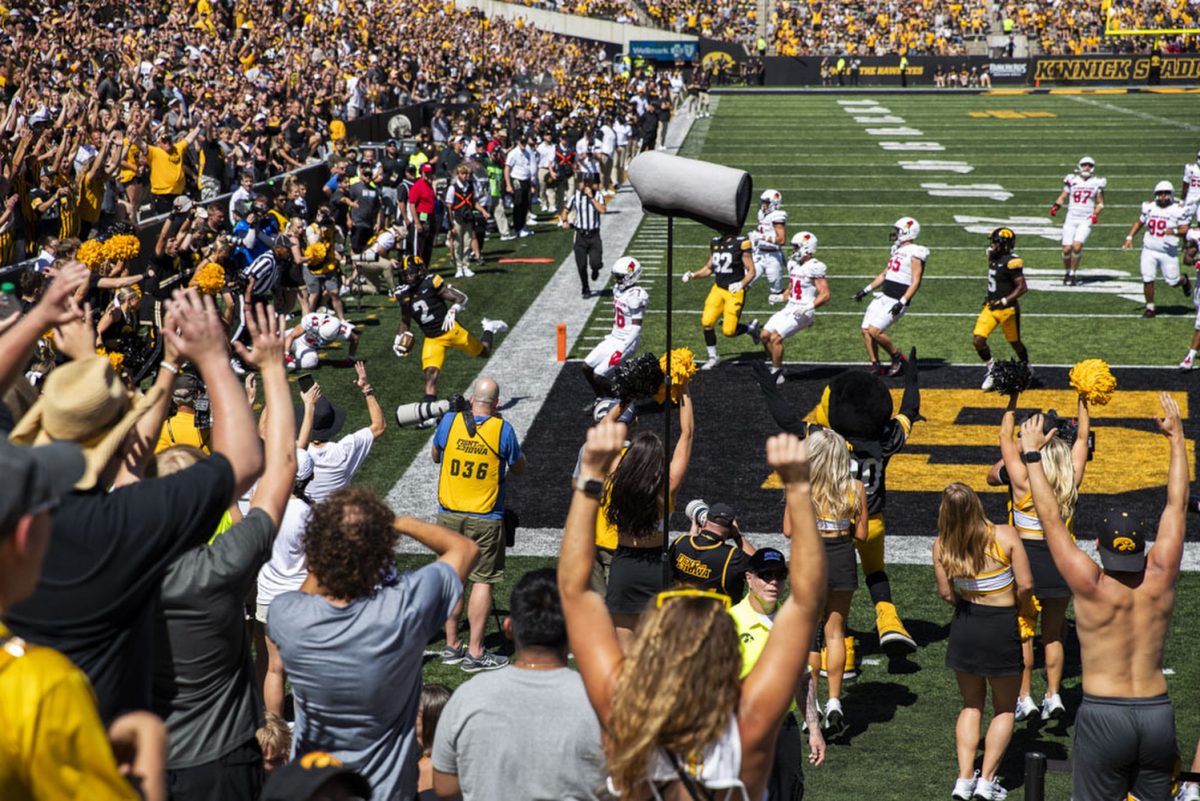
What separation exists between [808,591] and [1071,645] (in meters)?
5.44

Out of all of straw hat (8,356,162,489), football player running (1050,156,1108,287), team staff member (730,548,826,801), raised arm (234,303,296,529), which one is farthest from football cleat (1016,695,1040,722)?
football player running (1050,156,1108,287)

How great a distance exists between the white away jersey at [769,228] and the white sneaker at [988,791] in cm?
1041

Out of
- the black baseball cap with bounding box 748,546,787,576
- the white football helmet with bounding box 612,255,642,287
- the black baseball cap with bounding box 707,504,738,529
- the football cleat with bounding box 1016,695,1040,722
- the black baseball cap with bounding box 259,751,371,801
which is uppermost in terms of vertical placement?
the black baseball cap with bounding box 259,751,371,801

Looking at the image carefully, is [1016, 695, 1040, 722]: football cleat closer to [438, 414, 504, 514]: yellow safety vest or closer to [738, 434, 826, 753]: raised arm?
[438, 414, 504, 514]: yellow safety vest

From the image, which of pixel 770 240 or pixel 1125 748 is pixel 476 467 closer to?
pixel 1125 748

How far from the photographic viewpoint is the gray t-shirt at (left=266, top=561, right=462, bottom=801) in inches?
158

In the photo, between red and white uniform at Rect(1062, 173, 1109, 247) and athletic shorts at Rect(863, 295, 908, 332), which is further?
red and white uniform at Rect(1062, 173, 1109, 247)

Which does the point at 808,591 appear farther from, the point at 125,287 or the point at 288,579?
the point at 125,287

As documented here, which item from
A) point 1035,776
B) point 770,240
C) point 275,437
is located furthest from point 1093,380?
point 770,240

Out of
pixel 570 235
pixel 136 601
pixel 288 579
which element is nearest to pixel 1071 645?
pixel 288 579

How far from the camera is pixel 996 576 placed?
255 inches

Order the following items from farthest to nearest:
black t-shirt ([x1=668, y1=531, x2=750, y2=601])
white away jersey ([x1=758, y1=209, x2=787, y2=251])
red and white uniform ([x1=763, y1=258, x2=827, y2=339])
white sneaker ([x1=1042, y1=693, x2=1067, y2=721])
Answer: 1. white away jersey ([x1=758, y1=209, x2=787, y2=251])
2. red and white uniform ([x1=763, y1=258, x2=827, y2=339])
3. white sneaker ([x1=1042, y1=693, x2=1067, y2=721])
4. black t-shirt ([x1=668, y1=531, x2=750, y2=601])

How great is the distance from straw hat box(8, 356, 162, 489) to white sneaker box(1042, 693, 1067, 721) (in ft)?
17.9

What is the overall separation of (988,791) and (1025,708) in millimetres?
1030
